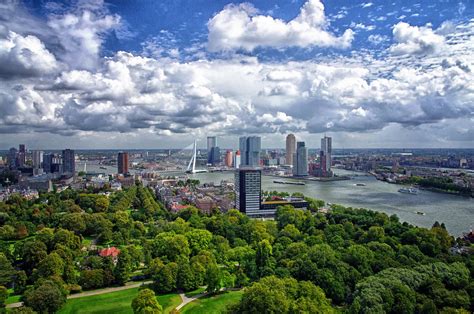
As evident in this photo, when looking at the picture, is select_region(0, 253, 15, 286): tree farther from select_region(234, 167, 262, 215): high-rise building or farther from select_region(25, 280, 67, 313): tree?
select_region(234, 167, 262, 215): high-rise building

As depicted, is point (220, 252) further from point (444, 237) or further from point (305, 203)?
point (305, 203)

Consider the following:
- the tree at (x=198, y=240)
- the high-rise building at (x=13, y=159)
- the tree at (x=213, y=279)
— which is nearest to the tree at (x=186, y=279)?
the tree at (x=213, y=279)

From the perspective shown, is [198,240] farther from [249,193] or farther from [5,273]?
[249,193]

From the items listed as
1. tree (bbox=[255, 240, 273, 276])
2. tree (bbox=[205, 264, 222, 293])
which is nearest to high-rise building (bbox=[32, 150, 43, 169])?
tree (bbox=[255, 240, 273, 276])

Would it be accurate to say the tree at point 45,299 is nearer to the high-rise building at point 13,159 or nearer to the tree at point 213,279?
the tree at point 213,279

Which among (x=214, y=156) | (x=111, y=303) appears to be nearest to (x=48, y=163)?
(x=214, y=156)

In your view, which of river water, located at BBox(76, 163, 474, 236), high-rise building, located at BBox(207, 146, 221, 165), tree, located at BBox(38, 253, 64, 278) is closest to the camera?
tree, located at BBox(38, 253, 64, 278)
